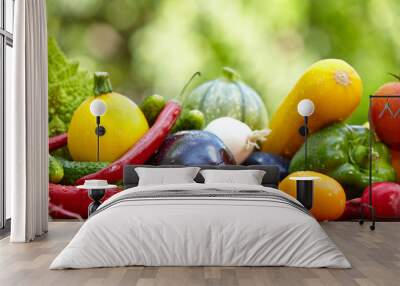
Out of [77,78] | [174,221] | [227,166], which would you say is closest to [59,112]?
[77,78]

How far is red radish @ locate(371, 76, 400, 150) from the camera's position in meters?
6.71

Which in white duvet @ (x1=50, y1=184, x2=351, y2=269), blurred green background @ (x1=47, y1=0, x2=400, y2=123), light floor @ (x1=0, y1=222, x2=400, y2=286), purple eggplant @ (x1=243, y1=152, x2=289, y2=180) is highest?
blurred green background @ (x1=47, y1=0, x2=400, y2=123)

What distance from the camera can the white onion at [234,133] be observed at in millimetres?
6570

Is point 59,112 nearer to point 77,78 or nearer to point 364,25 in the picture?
point 77,78

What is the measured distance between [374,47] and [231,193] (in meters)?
3.11

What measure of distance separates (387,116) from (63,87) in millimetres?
3561

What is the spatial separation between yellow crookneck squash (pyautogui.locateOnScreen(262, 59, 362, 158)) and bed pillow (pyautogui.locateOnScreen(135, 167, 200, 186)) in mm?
1086

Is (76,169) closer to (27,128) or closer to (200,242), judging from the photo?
(27,128)

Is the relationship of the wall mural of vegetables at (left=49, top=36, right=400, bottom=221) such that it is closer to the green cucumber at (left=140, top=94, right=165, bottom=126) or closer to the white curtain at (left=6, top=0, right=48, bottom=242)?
the green cucumber at (left=140, top=94, right=165, bottom=126)

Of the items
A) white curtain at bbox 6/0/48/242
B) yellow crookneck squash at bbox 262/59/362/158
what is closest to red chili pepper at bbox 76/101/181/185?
white curtain at bbox 6/0/48/242

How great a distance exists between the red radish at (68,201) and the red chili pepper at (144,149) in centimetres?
17

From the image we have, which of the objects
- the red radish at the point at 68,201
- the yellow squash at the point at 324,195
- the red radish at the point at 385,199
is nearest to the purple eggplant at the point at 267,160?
the yellow squash at the point at 324,195

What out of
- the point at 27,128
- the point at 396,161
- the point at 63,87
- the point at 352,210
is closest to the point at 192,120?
the point at 63,87

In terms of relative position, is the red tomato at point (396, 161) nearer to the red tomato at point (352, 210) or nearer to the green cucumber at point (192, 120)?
the red tomato at point (352, 210)
